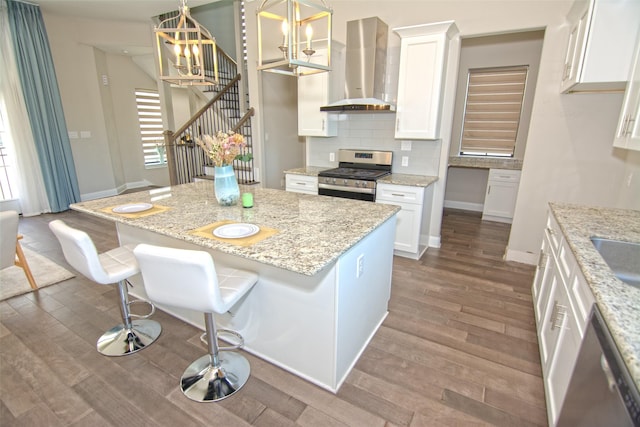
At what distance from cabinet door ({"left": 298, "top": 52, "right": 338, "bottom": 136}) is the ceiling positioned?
2.21m

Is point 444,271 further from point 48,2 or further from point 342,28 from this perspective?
point 48,2

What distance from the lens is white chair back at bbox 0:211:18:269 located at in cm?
240

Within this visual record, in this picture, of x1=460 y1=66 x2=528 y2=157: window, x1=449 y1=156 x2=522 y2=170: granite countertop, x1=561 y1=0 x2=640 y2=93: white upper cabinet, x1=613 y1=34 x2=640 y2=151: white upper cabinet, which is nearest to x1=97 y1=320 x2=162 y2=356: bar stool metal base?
x1=613 y1=34 x2=640 y2=151: white upper cabinet

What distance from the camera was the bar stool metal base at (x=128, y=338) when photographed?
2.12m

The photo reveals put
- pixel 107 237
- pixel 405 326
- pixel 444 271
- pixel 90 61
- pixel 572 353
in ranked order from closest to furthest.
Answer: pixel 572 353 → pixel 405 326 → pixel 444 271 → pixel 107 237 → pixel 90 61

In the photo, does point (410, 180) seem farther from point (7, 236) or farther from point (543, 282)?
point (7, 236)

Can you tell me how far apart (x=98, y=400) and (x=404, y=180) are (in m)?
3.11

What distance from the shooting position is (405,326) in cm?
240

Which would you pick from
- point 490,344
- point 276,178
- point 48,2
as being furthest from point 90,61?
point 490,344

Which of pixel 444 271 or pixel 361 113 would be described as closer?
pixel 444 271

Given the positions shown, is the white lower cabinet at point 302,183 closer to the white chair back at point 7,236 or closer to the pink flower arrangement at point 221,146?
the pink flower arrangement at point 221,146

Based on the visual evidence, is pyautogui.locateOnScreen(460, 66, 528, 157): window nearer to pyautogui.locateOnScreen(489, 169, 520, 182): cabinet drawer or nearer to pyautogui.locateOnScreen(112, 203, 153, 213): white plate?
pyautogui.locateOnScreen(489, 169, 520, 182): cabinet drawer

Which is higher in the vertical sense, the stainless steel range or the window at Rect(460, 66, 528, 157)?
the window at Rect(460, 66, 528, 157)

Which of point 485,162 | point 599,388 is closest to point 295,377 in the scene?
point 599,388
